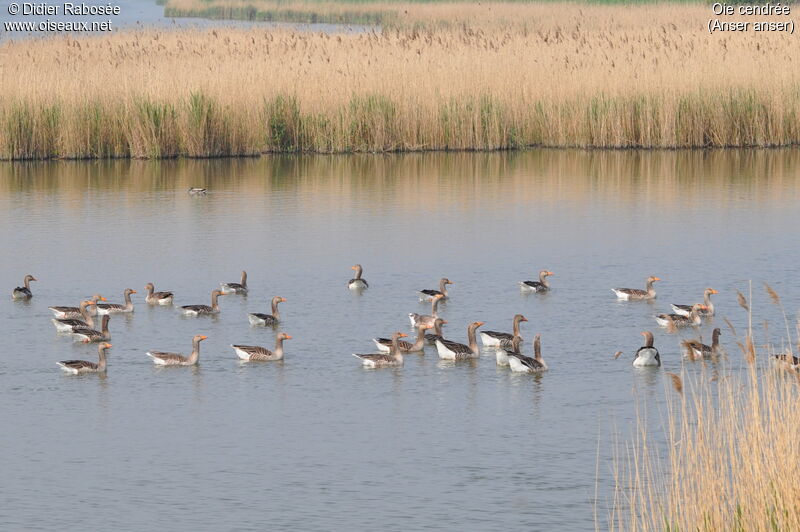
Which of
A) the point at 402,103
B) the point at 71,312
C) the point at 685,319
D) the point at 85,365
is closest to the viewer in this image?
the point at 85,365

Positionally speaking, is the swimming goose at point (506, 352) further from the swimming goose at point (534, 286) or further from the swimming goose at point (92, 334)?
the swimming goose at point (92, 334)

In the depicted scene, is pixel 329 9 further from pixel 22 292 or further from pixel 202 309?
pixel 202 309

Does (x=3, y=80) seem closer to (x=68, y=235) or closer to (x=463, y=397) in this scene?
(x=68, y=235)

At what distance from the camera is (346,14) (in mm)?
81438

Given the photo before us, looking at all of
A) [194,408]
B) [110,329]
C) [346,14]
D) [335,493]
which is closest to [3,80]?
[110,329]

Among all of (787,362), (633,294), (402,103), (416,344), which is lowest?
(416,344)

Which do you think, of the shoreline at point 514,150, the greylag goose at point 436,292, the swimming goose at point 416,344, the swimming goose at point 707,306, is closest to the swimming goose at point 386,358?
the swimming goose at point 416,344

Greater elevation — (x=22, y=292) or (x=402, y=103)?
(x=402, y=103)

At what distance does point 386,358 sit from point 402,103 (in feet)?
60.6

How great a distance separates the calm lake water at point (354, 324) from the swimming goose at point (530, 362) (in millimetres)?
210

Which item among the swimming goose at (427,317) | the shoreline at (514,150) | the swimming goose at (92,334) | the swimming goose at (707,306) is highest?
the shoreline at (514,150)

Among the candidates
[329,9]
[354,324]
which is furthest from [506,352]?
[329,9]

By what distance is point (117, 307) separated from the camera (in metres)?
17.8

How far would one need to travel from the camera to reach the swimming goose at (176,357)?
49.0ft
